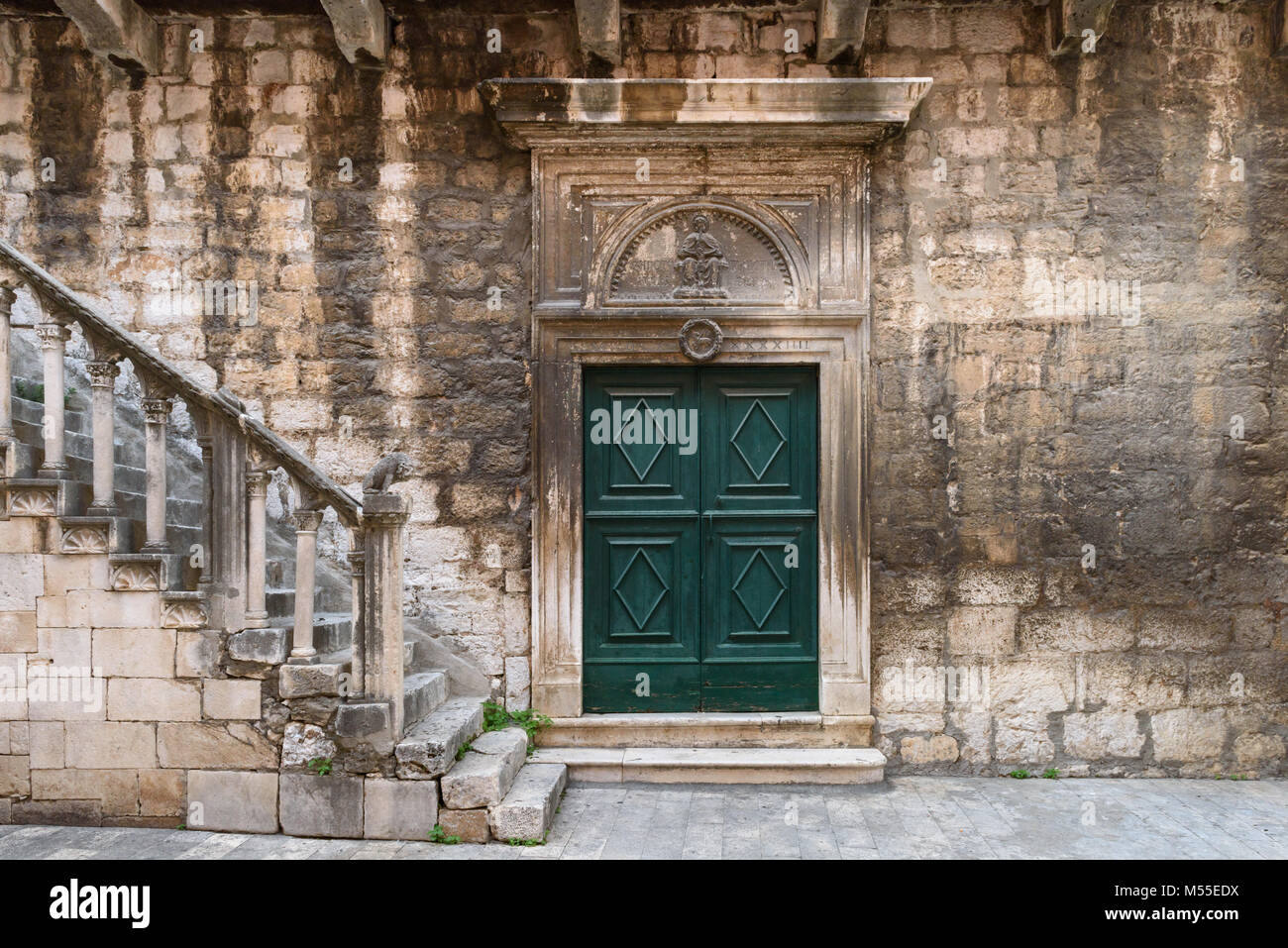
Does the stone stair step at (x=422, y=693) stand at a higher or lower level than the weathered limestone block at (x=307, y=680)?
lower

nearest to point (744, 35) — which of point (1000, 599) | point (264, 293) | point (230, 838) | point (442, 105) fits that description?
point (442, 105)

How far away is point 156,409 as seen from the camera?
391 cm

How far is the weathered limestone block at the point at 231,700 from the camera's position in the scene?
12.8 ft

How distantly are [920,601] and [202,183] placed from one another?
4.84 m

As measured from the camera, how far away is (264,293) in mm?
5129

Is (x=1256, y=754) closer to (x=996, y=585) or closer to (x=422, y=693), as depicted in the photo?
(x=996, y=585)

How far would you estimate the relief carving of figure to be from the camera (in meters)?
5.08

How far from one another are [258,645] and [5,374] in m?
1.61

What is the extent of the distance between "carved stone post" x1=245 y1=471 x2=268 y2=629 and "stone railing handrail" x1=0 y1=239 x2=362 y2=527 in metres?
0.15

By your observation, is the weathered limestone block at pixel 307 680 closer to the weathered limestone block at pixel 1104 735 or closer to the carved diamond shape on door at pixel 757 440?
the carved diamond shape on door at pixel 757 440

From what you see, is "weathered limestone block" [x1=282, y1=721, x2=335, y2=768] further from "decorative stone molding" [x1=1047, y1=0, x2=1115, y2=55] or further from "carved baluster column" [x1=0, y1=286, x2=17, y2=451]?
"decorative stone molding" [x1=1047, y1=0, x2=1115, y2=55]

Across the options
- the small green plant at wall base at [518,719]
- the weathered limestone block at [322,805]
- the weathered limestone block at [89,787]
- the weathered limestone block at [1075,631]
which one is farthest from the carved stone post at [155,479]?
the weathered limestone block at [1075,631]

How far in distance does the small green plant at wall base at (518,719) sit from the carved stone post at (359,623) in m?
1.04

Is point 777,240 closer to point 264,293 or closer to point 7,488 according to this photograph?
point 264,293
